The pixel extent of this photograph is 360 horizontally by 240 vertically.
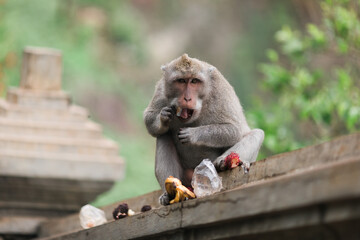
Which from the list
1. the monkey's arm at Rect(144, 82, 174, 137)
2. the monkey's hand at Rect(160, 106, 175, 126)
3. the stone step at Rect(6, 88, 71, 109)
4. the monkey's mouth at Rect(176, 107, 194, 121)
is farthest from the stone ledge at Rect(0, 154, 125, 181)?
the monkey's mouth at Rect(176, 107, 194, 121)

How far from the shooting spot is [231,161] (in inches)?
199

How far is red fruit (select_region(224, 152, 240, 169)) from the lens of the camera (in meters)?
5.02

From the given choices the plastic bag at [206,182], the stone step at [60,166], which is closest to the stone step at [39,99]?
the stone step at [60,166]

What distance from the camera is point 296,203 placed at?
3.29 meters

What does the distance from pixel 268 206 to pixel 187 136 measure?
205cm

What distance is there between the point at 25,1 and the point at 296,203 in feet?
58.2

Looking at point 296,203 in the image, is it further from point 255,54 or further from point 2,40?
point 255,54

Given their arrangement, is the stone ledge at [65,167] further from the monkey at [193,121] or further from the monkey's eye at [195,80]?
the monkey's eye at [195,80]

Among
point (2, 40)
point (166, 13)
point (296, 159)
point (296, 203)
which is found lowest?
point (296, 203)

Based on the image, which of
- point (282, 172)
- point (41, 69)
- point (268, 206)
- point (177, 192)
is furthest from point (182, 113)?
point (41, 69)

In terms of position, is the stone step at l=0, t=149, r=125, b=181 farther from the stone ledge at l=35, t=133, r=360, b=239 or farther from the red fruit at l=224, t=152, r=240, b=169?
the red fruit at l=224, t=152, r=240, b=169

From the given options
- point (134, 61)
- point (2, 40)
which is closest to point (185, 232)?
point (2, 40)

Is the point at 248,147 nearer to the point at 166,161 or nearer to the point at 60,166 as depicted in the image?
the point at 166,161

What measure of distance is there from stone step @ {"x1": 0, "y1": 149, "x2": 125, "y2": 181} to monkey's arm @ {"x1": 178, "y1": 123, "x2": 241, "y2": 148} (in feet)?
7.10
